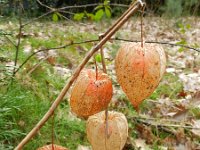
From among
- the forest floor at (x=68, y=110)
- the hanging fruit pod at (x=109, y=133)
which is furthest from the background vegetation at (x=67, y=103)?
the hanging fruit pod at (x=109, y=133)

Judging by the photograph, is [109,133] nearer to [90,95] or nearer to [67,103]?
[90,95]

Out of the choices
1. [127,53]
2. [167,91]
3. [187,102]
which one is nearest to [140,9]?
[127,53]

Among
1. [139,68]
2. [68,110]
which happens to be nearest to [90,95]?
[139,68]

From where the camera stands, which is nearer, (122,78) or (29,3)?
(122,78)

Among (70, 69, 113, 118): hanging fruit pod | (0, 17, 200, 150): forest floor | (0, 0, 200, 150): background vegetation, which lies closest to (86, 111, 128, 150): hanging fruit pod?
(70, 69, 113, 118): hanging fruit pod

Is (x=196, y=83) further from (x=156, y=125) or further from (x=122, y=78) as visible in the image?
(x=122, y=78)
